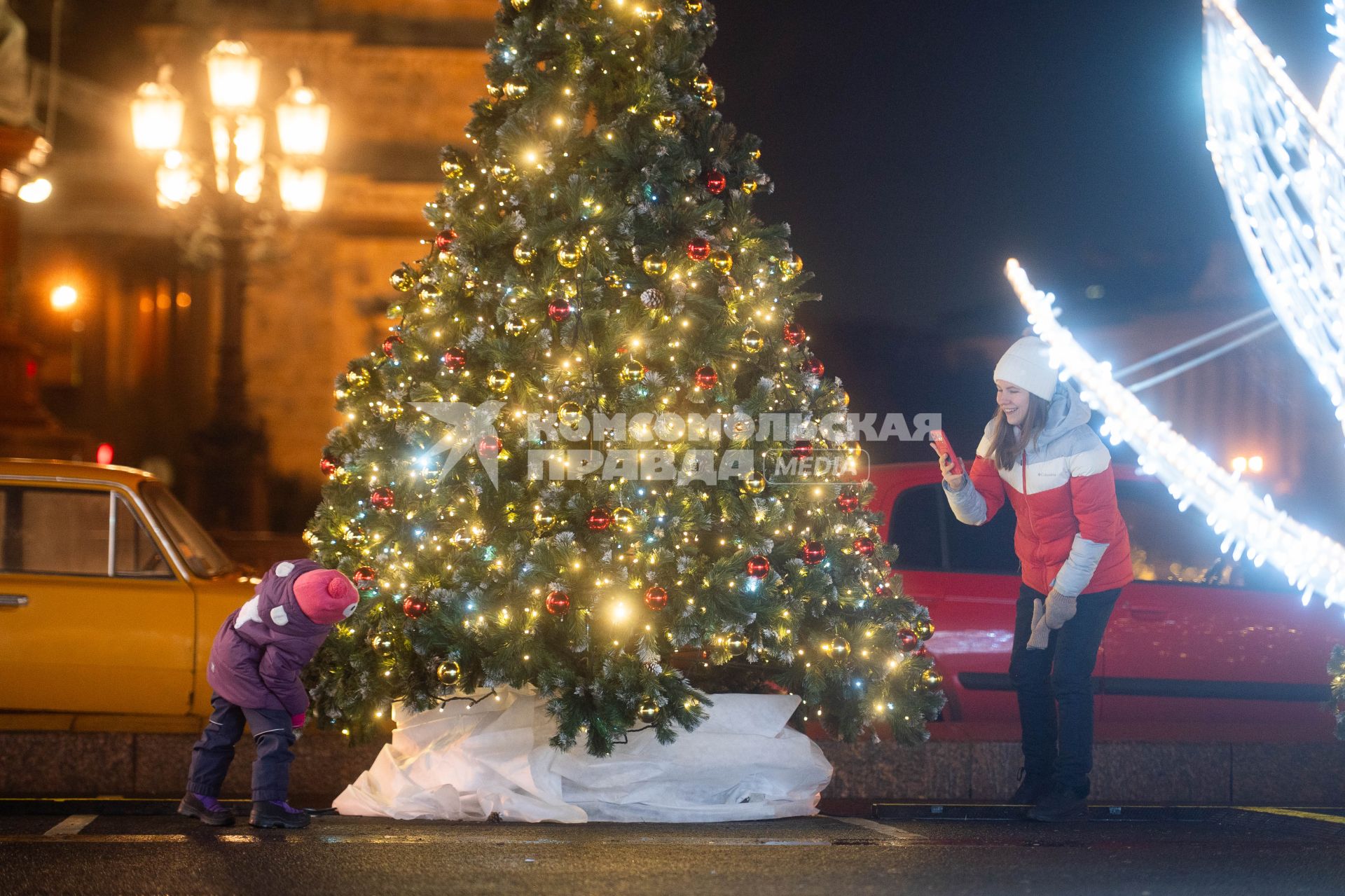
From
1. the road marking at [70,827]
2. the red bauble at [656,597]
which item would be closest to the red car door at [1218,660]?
the red bauble at [656,597]

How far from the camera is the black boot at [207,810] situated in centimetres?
520

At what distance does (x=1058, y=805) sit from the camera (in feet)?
18.5

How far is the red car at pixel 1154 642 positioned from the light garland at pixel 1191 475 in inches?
53.2

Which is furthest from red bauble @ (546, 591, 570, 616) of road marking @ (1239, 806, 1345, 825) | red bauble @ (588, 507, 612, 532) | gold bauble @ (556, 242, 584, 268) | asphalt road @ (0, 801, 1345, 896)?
road marking @ (1239, 806, 1345, 825)

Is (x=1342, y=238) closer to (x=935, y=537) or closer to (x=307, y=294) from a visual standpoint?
(x=935, y=537)

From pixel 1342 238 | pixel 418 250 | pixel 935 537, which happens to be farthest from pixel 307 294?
pixel 1342 238

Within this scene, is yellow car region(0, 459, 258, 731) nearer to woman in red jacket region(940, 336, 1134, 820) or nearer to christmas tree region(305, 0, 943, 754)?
christmas tree region(305, 0, 943, 754)

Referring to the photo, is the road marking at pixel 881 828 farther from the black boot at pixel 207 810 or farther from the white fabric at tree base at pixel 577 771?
the black boot at pixel 207 810

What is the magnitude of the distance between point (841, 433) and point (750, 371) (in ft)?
1.41

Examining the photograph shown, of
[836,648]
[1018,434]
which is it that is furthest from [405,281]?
[1018,434]

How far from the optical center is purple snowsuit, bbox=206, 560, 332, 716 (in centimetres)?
512

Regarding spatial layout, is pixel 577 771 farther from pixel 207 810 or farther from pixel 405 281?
pixel 405 281

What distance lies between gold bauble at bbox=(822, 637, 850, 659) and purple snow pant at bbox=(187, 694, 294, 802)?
1962 mm

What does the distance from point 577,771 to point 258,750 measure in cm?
112
